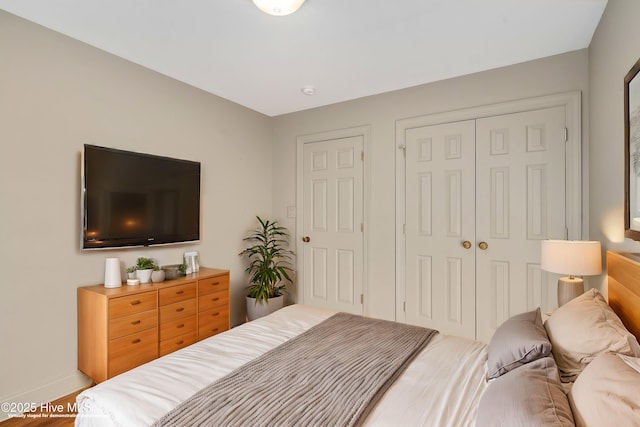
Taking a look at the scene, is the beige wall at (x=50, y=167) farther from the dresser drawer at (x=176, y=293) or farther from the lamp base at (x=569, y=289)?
the lamp base at (x=569, y=289)

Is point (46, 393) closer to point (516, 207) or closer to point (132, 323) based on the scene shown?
point (132, 323)

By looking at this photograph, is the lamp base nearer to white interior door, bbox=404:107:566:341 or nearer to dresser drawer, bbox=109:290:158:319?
white interior door, bbox=404:107:566:341

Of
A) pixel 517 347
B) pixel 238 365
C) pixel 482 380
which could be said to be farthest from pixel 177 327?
pixel 517 347

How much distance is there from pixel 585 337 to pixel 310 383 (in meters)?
1.11

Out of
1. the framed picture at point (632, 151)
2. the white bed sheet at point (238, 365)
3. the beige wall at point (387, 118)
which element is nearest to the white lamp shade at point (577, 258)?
the framed picture at point (632, 151)

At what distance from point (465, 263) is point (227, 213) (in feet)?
8.23

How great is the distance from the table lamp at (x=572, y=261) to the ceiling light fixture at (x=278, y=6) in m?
2.19

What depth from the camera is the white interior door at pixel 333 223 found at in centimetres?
360

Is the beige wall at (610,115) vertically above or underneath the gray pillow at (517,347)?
above

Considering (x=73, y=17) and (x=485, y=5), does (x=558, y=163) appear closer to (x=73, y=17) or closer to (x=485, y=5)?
(x=485, y=5)

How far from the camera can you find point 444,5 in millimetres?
1963

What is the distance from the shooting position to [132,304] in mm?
2322

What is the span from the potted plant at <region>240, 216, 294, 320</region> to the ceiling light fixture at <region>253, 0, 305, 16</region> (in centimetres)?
237

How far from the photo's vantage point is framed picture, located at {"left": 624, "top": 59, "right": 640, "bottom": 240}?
143 centimetres
